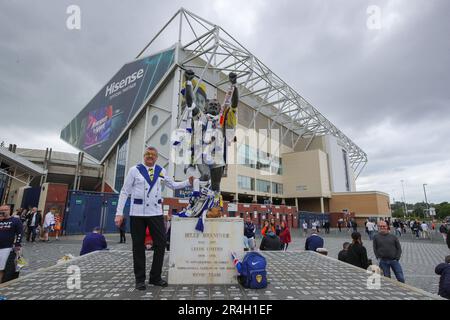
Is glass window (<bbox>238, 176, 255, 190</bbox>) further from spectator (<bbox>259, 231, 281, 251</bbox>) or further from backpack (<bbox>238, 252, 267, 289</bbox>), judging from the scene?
backpack (<bbox>238, 252, 267, 289</bbox>)

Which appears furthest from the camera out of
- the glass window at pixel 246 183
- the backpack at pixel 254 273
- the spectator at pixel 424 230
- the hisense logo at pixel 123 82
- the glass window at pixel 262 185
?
the glass window at pixel 262 185

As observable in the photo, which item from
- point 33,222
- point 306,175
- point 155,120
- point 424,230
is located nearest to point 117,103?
point 155,120

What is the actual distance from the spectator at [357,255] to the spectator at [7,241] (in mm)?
6833

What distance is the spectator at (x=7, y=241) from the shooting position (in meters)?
4.47

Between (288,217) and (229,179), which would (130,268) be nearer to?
(229,179)

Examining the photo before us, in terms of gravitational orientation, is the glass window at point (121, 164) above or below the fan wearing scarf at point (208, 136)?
above

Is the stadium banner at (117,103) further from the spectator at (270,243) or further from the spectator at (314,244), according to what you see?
the spectator at (314,244)

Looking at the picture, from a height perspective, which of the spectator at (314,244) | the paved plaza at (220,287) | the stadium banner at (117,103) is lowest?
the paved plaza at (220,287)

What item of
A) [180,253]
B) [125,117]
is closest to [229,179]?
[125,117]

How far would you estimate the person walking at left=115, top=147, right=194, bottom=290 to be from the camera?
4059 millimetres

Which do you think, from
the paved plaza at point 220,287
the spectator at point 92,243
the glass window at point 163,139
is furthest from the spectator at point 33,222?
the glass window at point 163,139

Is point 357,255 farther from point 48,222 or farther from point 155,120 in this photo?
point 155,120

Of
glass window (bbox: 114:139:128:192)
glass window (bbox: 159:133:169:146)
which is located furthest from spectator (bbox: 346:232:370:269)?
glass window (bbox: 114:139:128:192)

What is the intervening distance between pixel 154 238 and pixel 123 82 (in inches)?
1330
